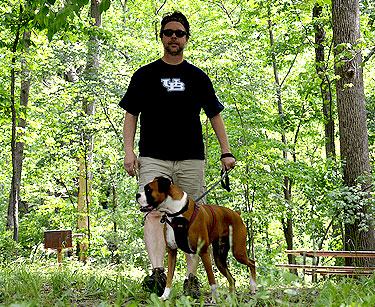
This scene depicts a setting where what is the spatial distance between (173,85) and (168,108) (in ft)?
0.70

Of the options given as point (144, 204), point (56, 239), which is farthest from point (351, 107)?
point (56, 239)

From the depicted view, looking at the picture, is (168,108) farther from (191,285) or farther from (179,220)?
(191,285)

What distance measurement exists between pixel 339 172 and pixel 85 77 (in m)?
8.10

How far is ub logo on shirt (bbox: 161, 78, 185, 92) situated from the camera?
4418 millimetres

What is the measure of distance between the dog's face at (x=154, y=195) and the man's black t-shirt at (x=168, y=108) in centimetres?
65

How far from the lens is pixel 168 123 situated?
440 cm

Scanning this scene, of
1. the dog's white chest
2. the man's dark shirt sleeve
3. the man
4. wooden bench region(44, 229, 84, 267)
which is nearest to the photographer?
the dog's white chest

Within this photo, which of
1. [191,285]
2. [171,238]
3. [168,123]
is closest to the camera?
[171,238]

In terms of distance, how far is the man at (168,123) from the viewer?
438cm

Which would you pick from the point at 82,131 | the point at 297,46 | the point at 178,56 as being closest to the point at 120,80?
the point at 82,131

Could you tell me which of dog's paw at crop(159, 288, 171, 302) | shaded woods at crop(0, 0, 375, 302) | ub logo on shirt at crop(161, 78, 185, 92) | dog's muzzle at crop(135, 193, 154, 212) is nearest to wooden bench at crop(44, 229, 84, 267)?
shaded woods at crop(0, 0, 375, 302)

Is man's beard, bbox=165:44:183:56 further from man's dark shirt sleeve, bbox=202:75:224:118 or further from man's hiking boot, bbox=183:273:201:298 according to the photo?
man's hiking boot, bbox=183:273:201:298

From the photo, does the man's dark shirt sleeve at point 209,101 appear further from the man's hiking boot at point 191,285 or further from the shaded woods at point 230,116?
the shaded woods at point 230,116

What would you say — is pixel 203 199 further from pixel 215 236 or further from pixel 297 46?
pixel 297 46
